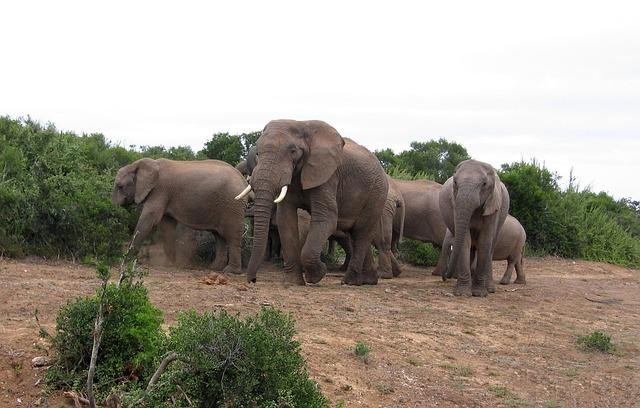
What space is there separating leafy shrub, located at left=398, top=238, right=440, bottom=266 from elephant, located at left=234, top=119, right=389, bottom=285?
5226 millimetres

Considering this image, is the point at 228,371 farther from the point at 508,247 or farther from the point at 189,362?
the point at 508,247

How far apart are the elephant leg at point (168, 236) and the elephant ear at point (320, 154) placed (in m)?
3.64

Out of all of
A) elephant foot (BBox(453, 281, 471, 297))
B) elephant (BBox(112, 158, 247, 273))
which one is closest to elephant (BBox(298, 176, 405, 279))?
elephant (BBox(112, 158, 247, 273))

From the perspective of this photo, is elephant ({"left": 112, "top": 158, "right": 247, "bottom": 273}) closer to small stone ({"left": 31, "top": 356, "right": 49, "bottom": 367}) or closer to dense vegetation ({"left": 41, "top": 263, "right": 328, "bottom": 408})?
small stone ({"left": 31, "top": 356, "right": 49, "bottom": 367})

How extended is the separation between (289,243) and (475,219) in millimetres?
2722

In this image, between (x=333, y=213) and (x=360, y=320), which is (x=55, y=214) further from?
(x=360, y=320)

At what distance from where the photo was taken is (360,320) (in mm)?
8969

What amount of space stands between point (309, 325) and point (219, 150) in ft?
39.3

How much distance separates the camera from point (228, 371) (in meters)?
5.43

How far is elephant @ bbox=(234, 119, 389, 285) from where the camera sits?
1114 cm

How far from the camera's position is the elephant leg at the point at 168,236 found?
1432 centimetres

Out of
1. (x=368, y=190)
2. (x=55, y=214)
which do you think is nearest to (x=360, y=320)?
(x=368, y=190)

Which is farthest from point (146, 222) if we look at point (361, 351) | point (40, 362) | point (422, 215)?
point (40, 362)

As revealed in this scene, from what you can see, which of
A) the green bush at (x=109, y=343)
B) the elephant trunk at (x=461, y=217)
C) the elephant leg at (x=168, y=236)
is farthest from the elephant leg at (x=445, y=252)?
the green bush at (x=109, y=343)
